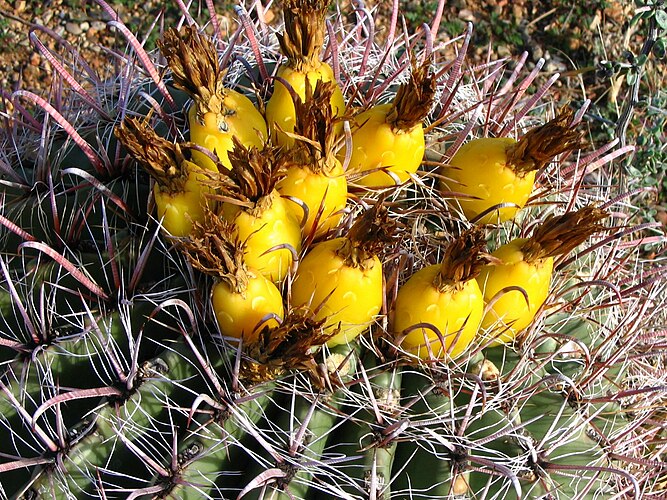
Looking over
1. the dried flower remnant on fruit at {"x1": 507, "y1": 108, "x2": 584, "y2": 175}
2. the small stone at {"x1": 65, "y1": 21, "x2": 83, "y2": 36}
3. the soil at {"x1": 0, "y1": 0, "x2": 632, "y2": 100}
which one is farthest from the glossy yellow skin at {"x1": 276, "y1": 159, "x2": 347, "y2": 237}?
the small stone at {"x1": 65, "y1": 21, "x2": 83, "y2": 36}

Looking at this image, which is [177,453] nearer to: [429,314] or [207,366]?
[207,366]

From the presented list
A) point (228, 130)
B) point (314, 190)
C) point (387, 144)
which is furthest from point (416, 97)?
point (228, 130)

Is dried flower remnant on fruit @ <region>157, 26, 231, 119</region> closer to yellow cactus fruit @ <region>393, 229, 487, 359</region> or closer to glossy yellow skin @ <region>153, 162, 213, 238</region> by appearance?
glossy yellow skin @ <region>153, 162, 213, 238</region>

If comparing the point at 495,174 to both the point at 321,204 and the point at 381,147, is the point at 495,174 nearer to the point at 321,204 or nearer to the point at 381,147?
the point at 381,147

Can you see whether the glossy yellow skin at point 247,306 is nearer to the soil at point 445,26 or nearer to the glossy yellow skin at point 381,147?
the glossy yellow skin at point 381,147

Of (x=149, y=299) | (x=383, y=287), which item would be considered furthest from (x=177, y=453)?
(x=383, y=287)

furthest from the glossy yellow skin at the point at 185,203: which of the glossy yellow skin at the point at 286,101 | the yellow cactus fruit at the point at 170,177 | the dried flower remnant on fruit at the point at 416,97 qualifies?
the dried flower remnant on fruit at the point at 416,97

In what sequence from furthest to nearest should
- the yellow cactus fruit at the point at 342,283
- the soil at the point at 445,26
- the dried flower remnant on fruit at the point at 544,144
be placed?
the soil at the point at 445,26, the dried flower remnant on fruit at the point at 544,144, the yellow cactus fruit at the point at 342,283
